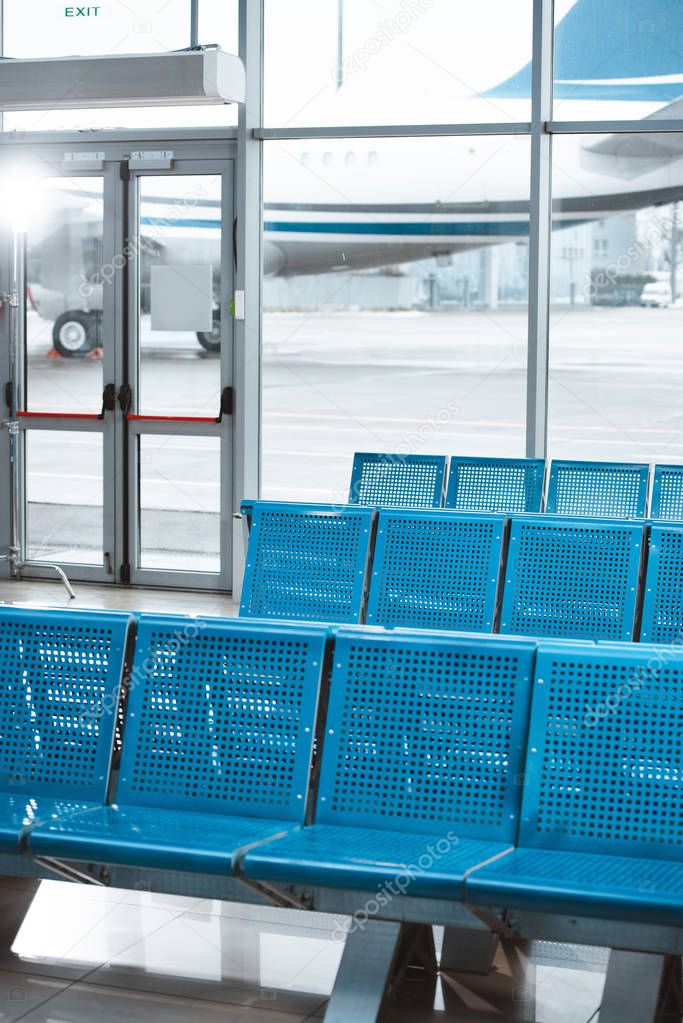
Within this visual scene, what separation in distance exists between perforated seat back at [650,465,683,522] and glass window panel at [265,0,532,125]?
269 centimetres

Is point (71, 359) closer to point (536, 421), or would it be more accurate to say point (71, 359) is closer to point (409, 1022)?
point (536, 421)

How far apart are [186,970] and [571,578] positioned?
2001 mm

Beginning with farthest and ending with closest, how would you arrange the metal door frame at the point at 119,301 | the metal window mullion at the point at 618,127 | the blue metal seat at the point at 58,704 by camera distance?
the metal door frame at the point at 119,301 < the metal window mullion at the point at 618,127 < the blue metal seat at the point at 58,704

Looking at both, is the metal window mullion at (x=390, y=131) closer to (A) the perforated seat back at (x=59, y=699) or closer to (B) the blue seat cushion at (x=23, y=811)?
(A) the perforated seat back at (x=59, y=699)

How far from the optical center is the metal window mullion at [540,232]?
25.2 feet

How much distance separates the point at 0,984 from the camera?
3297mm

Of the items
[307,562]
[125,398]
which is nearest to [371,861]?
[307,562]

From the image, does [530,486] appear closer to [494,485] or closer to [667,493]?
[494,485]

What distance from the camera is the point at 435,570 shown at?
189 inches

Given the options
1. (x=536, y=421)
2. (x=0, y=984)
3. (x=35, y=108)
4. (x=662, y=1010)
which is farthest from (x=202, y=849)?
(x=35, y=108)

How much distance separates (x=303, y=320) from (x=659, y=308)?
88.8 inches

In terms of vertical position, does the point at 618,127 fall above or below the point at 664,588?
above

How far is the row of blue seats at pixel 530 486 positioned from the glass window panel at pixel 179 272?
2.25 metres

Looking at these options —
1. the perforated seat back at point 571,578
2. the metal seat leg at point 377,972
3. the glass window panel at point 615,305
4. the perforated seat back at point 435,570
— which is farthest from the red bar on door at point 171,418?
the metal seat leg at point 377,972
